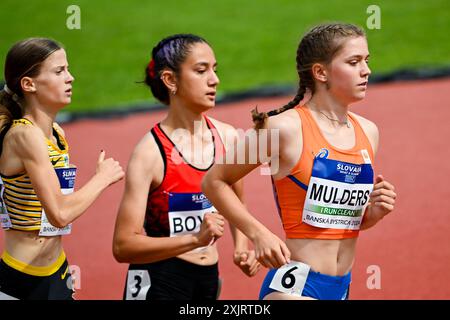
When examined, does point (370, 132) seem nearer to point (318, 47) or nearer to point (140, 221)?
point (318, 47)

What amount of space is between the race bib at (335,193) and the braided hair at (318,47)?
367 mm

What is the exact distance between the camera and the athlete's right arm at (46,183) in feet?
13.5

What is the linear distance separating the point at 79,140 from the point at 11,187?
24.9ft

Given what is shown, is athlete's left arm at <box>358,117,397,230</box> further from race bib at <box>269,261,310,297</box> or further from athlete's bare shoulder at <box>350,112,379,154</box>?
race bib at <box>269,261,310,297</box>

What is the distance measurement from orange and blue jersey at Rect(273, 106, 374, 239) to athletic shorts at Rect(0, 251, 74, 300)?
1.28 m

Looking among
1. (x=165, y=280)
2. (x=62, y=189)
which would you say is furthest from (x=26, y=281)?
(x=165, y=280)

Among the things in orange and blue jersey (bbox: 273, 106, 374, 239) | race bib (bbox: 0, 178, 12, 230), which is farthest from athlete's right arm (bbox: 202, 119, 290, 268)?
race bib (bbox: 0, 178, 12, 230)

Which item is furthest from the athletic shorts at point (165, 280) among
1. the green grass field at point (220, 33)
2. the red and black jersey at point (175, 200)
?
the green grass field at point (220, 33)

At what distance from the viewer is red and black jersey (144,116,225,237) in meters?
4.55

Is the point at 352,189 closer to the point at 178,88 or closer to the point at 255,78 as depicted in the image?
the point at 178,88

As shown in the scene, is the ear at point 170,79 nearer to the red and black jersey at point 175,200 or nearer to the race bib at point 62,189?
the red and black jersey at point 175,200

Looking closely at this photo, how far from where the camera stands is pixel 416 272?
7090 millimetres

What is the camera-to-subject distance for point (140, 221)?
4.40 meters

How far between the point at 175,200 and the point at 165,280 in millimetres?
438
